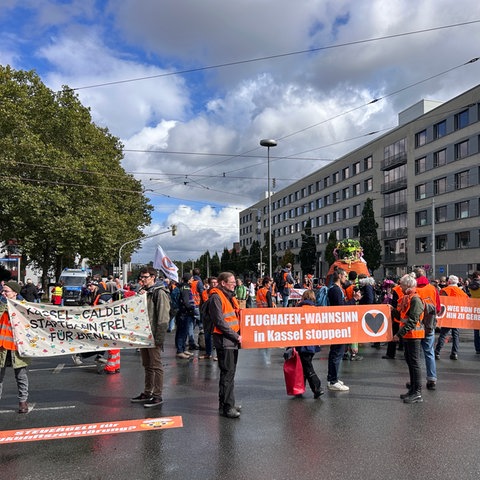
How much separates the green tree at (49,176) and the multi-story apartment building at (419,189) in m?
21.7

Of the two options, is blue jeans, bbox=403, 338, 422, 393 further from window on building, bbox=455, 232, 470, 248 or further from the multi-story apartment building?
window on building, bbox=455, 232, 470, 248

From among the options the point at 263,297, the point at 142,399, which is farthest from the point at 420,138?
the point at 142,399

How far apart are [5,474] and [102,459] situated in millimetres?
843

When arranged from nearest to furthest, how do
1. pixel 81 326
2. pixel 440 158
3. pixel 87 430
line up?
pixel 87 430 < pixel 81 326 < pixel 440 158

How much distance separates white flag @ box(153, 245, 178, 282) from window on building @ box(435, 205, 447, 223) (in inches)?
1616

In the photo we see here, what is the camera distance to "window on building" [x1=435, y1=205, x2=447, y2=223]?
46.1 m

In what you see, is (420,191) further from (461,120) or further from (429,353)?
(429,353)

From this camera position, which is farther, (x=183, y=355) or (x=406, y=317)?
(x=183, y=355)

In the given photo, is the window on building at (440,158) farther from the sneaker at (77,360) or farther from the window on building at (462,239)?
the sneaker at (77,360)

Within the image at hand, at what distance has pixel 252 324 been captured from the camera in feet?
23.1

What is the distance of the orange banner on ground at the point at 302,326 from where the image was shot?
7.02m

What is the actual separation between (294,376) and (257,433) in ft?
5.42

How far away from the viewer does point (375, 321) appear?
779 cm

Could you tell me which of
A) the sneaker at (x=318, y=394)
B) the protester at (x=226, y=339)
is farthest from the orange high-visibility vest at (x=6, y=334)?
the sneaker at (x=318, y=394)
